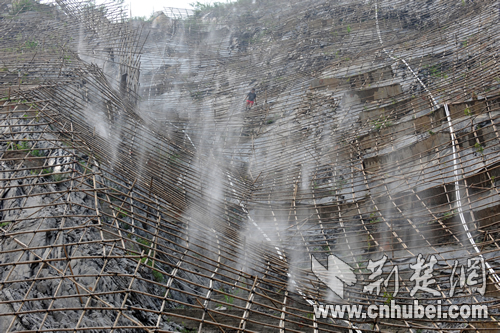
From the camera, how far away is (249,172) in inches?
285

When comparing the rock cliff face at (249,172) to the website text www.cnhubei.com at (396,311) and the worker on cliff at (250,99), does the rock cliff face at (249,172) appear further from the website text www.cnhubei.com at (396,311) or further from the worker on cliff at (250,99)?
the worker on cliff at (250,99)

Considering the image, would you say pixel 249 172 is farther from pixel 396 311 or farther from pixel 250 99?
pixel 396 311

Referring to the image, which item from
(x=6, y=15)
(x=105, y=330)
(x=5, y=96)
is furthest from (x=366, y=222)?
(x=6, y=15)

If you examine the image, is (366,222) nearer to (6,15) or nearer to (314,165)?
(314,165)

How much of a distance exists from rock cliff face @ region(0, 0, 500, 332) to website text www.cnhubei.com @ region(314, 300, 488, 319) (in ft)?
0.26

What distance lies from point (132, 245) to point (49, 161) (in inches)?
52.6

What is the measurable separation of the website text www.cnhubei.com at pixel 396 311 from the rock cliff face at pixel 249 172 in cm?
8

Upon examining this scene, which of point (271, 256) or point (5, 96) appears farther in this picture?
point (5, 96)

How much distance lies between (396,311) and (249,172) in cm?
392

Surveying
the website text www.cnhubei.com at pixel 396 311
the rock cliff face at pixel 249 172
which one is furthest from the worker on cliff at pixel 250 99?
the website text www.cnhubei.com at pixel 396 311

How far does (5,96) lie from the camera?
5.53m

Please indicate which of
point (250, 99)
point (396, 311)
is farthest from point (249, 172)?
point (396, 311)

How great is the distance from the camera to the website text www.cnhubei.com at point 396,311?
3.65 m

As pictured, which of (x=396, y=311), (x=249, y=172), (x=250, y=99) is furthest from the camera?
(x=250, y=99)
